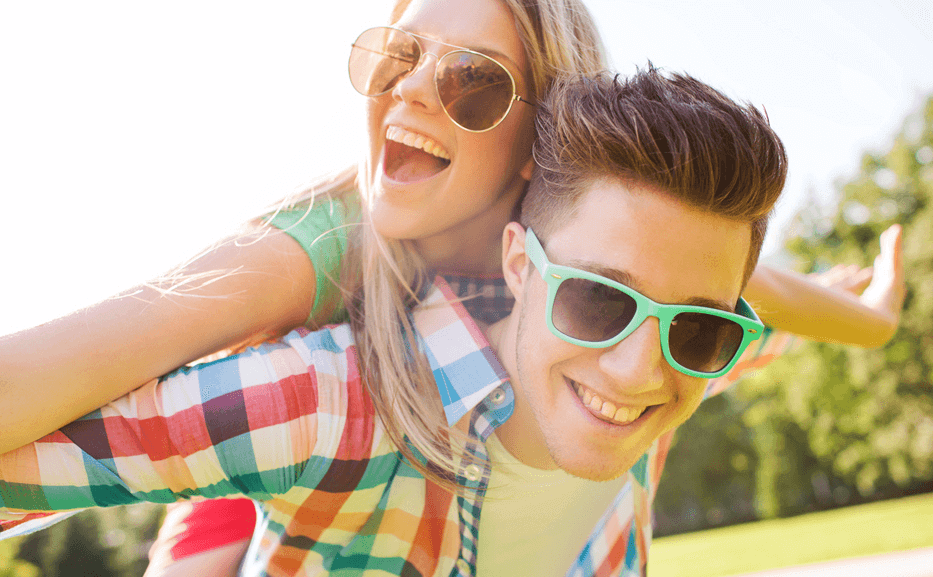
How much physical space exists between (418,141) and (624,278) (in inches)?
38.7

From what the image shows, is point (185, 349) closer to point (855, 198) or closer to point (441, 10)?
point (441, 10)

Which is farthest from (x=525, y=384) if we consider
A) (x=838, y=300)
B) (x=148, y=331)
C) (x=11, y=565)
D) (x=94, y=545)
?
(x=94, y=545)

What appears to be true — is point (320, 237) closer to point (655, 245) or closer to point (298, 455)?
point (298, 455)

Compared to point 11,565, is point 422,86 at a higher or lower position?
higher

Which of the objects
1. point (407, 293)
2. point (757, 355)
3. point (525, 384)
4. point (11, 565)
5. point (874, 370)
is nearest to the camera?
point (525, 384)

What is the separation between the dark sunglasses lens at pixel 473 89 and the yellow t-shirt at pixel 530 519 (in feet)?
3.71

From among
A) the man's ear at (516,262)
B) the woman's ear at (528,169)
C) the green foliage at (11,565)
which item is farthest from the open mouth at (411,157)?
the green foliage at (11,565)

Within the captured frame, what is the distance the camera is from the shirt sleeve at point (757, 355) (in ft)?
9.58

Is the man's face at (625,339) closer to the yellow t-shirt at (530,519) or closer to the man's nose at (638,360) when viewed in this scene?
the man's nose at (638,360)

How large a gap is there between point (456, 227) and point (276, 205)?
75 cm

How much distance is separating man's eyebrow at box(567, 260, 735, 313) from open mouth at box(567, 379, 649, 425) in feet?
1.14

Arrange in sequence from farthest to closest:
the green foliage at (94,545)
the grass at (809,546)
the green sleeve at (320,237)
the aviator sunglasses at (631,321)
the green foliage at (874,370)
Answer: the green foliage at (874,370) < the green foliage at (94,545) < the grass at (809,546) < the green sleeve at (320,237) < the aviator sunglasses at (631,321)

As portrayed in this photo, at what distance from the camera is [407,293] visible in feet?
7.74

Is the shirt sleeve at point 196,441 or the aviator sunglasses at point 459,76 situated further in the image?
the aviator sunglasses at point 459,76
